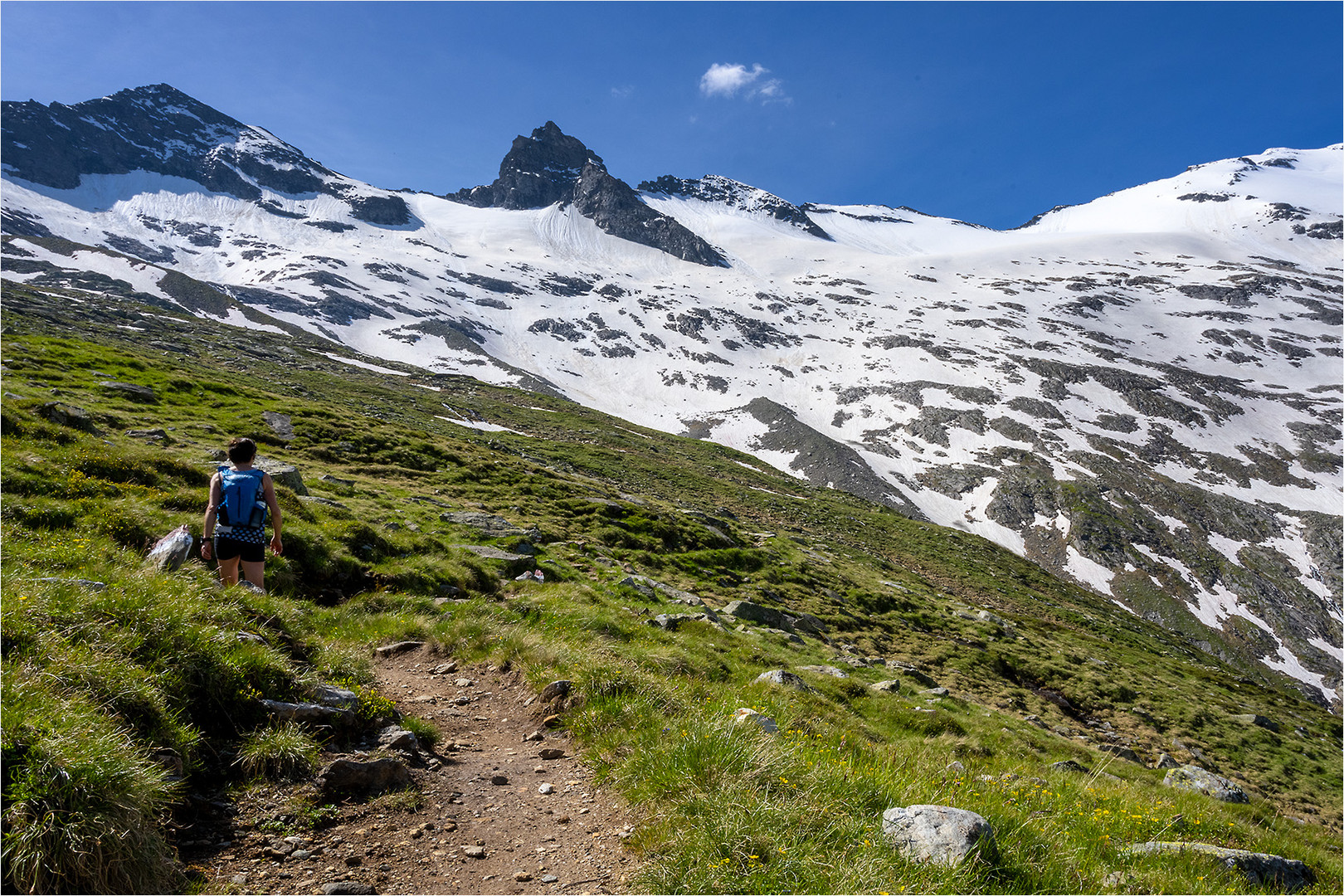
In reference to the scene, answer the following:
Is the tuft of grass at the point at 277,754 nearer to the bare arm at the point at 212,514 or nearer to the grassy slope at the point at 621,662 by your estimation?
the grassy slope at the point at 621,662

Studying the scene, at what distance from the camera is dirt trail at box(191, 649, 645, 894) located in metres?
4.48

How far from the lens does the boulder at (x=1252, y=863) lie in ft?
19.2

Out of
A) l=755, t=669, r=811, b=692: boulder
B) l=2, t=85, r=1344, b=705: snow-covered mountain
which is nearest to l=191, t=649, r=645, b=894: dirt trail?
l=755, t=669, r=811, b=692: boulder

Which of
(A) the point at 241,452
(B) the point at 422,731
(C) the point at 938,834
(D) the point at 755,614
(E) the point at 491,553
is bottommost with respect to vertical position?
(D) the point at 755,614

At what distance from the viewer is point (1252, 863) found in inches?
252

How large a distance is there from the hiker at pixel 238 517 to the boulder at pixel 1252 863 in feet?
39.4

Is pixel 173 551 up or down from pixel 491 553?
up

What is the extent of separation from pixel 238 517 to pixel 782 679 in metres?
10.9

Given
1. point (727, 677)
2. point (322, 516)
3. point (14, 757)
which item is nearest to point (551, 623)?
point (727, 677)

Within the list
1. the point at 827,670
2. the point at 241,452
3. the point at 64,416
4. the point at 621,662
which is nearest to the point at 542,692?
the point at 621,662

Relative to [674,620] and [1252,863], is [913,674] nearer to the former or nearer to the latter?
[674,620]

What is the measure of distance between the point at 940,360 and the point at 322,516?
172m

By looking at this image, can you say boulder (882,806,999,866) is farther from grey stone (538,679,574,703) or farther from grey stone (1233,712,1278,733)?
grey stone (1233,712,1278,733)

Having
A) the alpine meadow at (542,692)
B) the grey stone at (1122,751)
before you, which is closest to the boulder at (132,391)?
the alpine meadow at (542,692)
